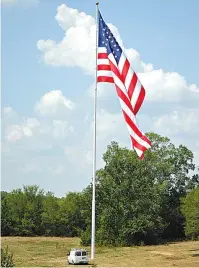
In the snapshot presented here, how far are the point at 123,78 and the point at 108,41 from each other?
117 inches

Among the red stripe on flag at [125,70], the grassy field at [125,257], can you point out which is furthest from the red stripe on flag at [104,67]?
the grassy field at [125,257]

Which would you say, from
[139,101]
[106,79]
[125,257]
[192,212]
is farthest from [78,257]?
[192,212]

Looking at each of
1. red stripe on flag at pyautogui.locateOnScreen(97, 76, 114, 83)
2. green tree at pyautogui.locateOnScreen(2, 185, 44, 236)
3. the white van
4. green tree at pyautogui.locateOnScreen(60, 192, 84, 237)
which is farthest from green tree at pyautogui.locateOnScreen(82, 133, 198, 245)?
red stripe on flag at pyautogui.locateOnScreen(97, 76, 114, 83)

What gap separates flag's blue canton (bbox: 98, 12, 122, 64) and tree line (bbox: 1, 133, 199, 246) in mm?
30064

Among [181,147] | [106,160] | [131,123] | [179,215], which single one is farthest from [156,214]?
[131,123]

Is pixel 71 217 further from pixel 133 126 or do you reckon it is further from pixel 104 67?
pixel 133 126

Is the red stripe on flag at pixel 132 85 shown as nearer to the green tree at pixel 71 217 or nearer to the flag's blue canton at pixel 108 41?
the flag's blue canton at pixel 108 41

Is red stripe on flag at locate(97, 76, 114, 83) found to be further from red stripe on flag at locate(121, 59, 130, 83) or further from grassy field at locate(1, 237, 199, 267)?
grassy field at locate(1, 237, 199, 267)

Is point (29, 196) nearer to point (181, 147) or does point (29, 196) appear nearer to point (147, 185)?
point (181, 147)

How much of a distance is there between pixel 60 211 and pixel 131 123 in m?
56.6

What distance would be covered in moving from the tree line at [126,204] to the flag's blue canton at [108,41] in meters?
30.1

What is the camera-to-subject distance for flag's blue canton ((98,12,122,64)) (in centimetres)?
2429

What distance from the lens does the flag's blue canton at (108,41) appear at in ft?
79.7

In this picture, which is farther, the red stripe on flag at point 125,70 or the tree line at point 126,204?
the tree line at point 126,204
